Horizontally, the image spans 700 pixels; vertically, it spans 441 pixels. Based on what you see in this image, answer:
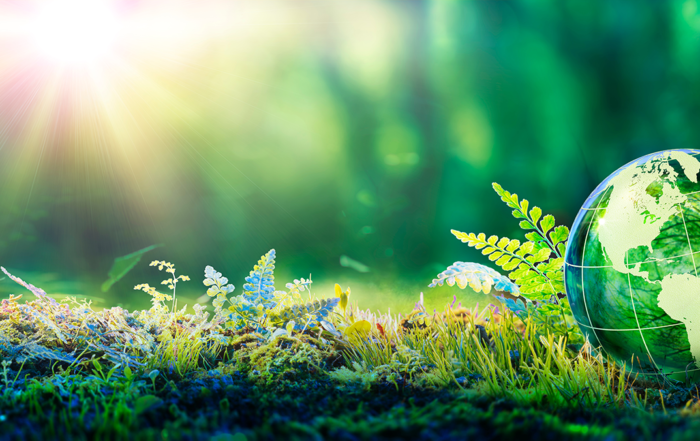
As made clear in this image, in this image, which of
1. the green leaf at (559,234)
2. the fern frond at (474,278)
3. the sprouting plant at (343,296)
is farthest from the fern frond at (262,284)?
the green leaf at (559,234)

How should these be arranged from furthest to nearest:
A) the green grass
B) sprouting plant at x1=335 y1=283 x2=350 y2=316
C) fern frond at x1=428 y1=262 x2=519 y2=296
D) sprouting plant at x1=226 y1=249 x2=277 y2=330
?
sprouting plant at x1=335 y1=283 x2=350 y2=316 → sprouting plant at x1=226 y1=249 x2=277 y2=330 → fern frond at x1=428 y1=262 x2=519 y2=296 → the green grass

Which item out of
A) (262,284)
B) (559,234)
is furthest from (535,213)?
(262,284)

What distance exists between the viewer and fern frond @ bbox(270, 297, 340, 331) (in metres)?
2.64

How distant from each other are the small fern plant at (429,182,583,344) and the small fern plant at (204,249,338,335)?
80cm

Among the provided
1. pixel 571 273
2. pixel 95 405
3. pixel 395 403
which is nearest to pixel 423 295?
pixel 571 273

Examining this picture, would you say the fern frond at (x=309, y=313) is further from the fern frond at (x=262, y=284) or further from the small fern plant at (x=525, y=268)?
the small fern plant at (x=525, y=268)

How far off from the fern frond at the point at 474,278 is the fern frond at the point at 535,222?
0.31 metres

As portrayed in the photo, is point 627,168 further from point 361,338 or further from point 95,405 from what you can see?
point 95,405

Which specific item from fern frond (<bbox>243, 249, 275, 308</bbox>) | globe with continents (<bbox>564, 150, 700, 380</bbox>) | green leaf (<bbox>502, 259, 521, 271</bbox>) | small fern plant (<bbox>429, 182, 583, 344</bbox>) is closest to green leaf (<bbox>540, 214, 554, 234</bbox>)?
small fern plant (<bbox>429, 182, 583, 344</bbox>)

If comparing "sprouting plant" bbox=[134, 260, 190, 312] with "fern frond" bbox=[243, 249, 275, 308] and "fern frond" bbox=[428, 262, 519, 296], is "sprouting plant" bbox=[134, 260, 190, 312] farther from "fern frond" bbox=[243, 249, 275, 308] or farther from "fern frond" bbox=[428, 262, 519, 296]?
"fern frond" bbox=[428, 262, 519, 296]

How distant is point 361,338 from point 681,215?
178 centimetres

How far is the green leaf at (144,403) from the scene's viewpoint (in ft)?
5.36

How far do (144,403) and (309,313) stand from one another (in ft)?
3.75

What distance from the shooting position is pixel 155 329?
2.78 m
